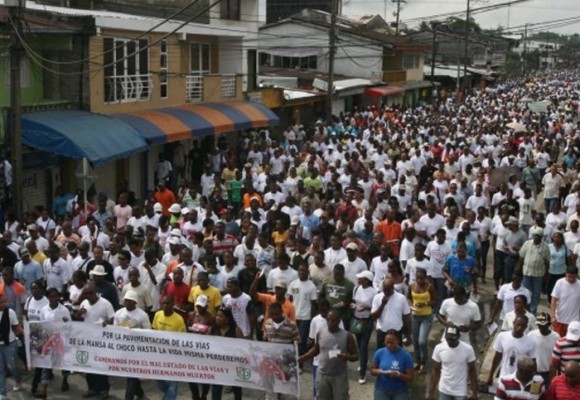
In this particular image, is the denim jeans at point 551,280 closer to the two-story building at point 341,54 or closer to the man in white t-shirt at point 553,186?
the man in white t-shirt at point 553,186

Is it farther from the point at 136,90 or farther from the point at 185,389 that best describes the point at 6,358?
the point at 136,90

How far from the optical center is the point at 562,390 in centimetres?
721

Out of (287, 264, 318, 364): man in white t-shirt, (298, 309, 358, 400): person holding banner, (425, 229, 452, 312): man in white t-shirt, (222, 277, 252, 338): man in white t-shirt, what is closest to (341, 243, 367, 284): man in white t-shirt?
(287, 264, 318, 364): man in white t-shirt

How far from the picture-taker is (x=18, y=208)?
1440cm

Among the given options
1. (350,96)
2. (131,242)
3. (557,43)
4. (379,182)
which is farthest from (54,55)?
(557,43)

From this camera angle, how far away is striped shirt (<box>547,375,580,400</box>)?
23.5 feet

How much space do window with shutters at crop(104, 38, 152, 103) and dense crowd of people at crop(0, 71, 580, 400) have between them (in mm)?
4136

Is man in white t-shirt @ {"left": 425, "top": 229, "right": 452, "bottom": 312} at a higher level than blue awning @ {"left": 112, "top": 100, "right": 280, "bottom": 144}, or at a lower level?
lower

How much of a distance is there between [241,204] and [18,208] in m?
4.48

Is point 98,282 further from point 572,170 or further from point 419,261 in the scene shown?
point 572,170

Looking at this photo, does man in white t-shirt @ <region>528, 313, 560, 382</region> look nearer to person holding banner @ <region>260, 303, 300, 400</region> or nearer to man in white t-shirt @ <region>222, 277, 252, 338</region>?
person holding banner @ <region>260, 303, 300, 400</region>

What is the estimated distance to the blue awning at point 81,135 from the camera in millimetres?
16734

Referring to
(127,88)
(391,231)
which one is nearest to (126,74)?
(127,88)

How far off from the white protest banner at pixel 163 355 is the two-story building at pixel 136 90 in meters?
5.89
